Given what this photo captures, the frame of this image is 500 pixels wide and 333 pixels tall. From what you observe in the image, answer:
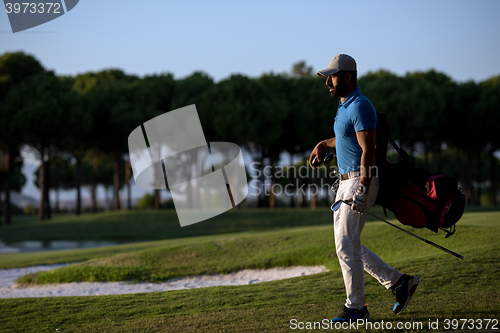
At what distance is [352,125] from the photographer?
4.50 m

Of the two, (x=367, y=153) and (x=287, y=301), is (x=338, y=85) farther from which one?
(x=287, y=301)

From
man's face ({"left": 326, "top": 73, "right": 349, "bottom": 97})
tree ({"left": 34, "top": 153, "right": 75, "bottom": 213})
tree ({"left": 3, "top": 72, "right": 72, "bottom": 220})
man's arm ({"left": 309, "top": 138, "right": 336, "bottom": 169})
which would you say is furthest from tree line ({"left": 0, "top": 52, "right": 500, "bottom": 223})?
man's face ({"left": 326, "top": 73, "right": 349, "bottom": 97})

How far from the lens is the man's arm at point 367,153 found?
4.27m

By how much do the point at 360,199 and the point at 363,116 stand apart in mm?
815

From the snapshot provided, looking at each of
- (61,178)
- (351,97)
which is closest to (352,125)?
(351,97)

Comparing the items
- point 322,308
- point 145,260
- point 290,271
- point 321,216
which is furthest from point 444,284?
point 321,216

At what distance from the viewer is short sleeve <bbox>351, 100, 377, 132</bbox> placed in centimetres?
432

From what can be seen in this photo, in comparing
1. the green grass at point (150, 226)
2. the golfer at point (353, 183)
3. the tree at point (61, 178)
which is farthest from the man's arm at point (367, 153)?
the tree at point (61, 178)

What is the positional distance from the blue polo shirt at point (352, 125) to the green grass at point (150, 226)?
1958 cm

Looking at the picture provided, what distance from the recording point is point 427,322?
4430mm

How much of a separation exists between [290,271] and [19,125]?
1215 inches

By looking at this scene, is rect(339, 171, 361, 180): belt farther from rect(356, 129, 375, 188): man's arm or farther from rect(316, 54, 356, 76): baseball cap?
rect(316, 54, 356, 76): baseball cap

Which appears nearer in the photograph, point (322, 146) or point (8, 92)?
point (322, 146)

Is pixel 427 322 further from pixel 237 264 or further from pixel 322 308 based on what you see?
pixel 237 264
